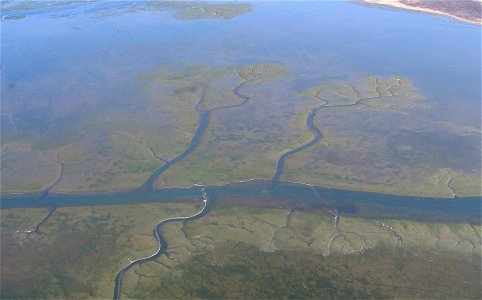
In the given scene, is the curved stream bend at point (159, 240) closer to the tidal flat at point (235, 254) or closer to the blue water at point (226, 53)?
the tidal flat at point (235, 254)

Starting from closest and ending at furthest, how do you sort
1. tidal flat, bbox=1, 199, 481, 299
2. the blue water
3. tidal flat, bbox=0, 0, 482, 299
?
tidal flat, bbox=1, 199, 481, 299 → tidal flat, bbox=0, 0, 482, 299 → the blue water

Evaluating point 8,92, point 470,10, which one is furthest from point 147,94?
point 470,10

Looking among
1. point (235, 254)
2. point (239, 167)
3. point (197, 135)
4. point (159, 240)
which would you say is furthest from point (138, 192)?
point (235, 254)

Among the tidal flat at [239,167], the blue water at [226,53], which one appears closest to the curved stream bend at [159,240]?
the tidal flat at [239,167]

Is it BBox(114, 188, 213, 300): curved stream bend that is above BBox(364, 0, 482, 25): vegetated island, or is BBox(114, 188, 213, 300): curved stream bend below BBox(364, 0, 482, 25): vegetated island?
below

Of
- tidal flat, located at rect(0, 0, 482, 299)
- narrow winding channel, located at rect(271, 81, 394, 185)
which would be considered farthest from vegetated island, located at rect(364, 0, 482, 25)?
narrow winding channel, located at rect(271, 81, 394, 185)

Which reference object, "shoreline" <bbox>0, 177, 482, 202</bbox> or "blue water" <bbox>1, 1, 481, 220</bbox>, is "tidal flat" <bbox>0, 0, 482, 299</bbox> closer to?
"shoreline" <bbox>0, 177, 482, 202</bbox>

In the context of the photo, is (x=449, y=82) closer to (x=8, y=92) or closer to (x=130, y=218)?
(x=130, y=218)

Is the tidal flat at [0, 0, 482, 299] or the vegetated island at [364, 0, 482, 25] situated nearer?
the tidal flat at [0, 0, 482, 299]
